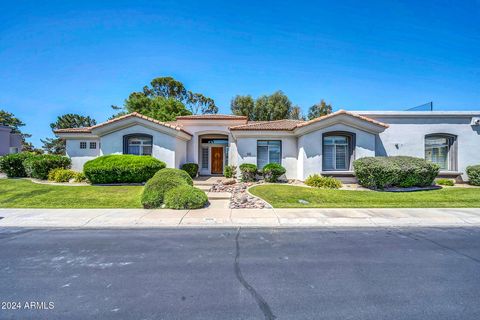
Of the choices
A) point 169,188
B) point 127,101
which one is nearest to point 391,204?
point 169,188

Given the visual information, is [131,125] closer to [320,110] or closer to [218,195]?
[218,195]

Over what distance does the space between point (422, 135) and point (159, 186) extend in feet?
56.8

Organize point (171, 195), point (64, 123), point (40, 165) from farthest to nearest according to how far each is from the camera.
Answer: point (64, 123), point (40, 165), point (171, 195)

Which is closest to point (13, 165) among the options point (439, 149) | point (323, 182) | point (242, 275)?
point (242, 275)

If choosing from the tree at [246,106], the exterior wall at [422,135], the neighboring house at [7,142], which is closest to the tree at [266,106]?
the tree at [246,106]

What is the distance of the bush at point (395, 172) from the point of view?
489 inches

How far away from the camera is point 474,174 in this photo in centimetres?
1428

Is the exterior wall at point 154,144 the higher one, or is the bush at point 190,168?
the exterior wall at point 154,144

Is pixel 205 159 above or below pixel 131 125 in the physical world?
below

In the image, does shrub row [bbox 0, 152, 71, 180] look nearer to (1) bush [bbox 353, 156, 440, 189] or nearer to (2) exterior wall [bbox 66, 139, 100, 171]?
(2) exterior wall [bbox 66, 139, 100, 171]

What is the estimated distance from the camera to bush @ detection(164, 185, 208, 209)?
9.13m

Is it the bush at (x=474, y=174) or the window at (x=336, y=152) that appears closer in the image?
the bush at (x=474, y=174)

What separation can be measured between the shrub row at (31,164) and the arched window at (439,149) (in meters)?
26.6

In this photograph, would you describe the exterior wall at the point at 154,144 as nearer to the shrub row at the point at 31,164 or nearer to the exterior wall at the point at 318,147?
the shrub row at the point at 31,164
